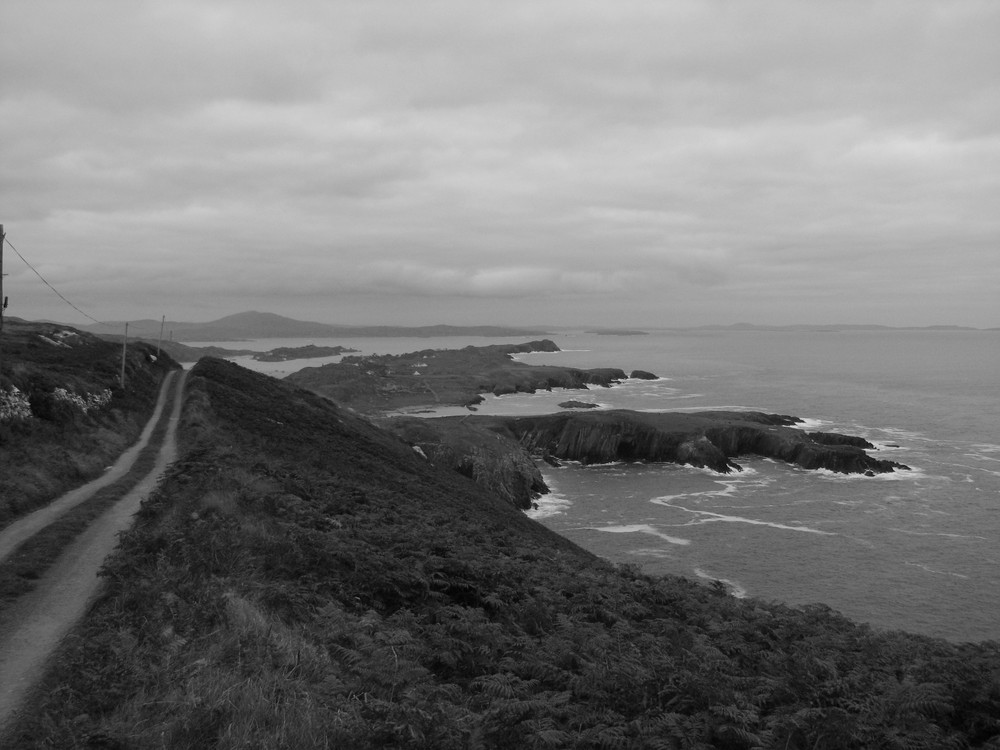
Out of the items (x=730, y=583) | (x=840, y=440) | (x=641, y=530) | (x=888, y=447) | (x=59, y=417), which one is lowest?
(x=641, y=530)

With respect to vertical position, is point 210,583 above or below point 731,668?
above

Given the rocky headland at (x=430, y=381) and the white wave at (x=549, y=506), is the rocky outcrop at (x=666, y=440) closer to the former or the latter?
the white wave at (x=549, y=506)

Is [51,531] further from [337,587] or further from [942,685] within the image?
[942,685]

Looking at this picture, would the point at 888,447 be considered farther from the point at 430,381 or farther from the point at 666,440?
the point at 430,381

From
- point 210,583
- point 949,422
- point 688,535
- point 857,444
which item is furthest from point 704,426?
point 210,583

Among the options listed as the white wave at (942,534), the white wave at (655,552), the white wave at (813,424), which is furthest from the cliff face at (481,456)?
the white wave at (813,424)

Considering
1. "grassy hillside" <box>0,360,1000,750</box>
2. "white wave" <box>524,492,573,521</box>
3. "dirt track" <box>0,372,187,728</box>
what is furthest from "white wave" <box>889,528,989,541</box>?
"dirt track" <box>0,372,187,728</box>

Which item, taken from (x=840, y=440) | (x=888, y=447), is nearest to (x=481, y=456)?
(x=840, y=440)

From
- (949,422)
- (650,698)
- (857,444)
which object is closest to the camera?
(650,698)
